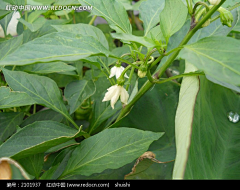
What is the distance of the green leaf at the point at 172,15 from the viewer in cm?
45

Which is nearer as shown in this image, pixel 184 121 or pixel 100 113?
pixel 184 121

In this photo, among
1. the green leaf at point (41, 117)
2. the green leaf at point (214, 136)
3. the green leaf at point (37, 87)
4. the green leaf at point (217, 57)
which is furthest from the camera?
the green leaf at point (41, 117)

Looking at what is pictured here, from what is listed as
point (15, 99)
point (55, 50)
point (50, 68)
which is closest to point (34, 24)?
point (50, 68)

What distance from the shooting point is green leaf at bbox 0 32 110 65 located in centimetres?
36

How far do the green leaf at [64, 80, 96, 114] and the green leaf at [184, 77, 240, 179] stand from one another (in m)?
0.27

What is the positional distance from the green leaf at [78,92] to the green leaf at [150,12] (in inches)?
7.9

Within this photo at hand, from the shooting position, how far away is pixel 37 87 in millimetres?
588

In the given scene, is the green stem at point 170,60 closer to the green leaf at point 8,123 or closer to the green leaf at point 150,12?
the green leaf at point 150,12

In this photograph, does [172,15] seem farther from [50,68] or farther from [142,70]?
[50,68]

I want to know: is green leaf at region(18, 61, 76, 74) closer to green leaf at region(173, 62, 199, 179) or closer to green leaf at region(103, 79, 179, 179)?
green leaf at region(103, 79, 179, 179)

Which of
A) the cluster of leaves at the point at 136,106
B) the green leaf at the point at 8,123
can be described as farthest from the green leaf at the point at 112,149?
the green leaf at the point at 8,123

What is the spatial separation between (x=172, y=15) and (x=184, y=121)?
0.61ft

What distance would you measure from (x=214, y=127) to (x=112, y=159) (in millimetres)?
209

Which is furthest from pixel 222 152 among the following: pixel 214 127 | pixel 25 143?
pixel 25 143
